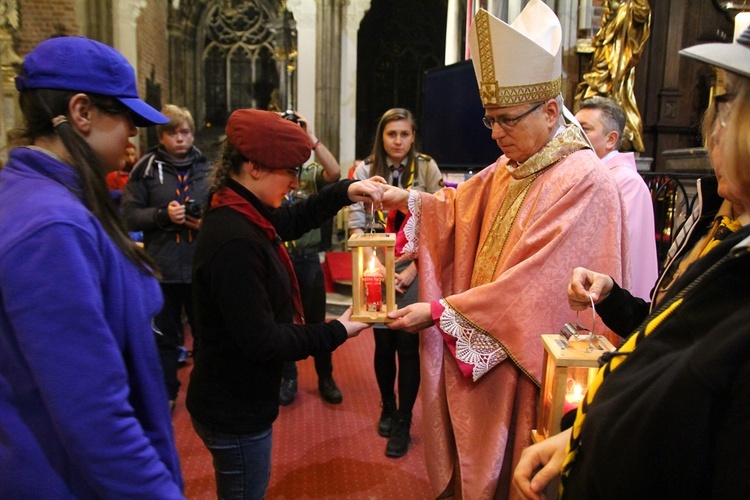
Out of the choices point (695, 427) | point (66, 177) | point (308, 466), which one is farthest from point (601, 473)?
point (308, 466)

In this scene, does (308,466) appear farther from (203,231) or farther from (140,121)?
(140,121)

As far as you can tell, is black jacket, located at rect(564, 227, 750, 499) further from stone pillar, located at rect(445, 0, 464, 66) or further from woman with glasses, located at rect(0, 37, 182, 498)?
stone pillar, located at rect(445, 0, 464, 66)

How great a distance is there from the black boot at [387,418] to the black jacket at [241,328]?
1.74 metres

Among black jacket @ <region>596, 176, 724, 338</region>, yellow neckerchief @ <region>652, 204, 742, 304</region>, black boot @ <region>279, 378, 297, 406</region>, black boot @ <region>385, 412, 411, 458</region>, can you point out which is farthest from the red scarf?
black boot @ <region>279, 378, 297, 406</region>

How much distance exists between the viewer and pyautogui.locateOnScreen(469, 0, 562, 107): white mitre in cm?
171

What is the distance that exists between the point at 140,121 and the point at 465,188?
1246mm

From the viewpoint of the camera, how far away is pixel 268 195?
1701 mm

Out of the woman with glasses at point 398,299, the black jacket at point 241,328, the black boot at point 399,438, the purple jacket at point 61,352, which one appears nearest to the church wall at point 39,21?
the woman with glasses at point 398,299

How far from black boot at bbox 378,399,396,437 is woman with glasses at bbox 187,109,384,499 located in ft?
5.52

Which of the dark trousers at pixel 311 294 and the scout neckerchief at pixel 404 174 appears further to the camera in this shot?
the dark trousers at pixel 311 294

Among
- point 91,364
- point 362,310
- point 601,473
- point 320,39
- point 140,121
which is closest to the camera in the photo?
point 601,473

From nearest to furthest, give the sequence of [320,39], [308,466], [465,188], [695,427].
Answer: [695,427], [465,188], [308,466], [320,39]

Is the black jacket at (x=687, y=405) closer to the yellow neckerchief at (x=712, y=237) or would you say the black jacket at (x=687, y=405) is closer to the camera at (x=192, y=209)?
the yellow neckerchief at (x=712, y=237)

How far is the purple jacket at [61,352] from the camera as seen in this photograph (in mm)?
Result: 868
